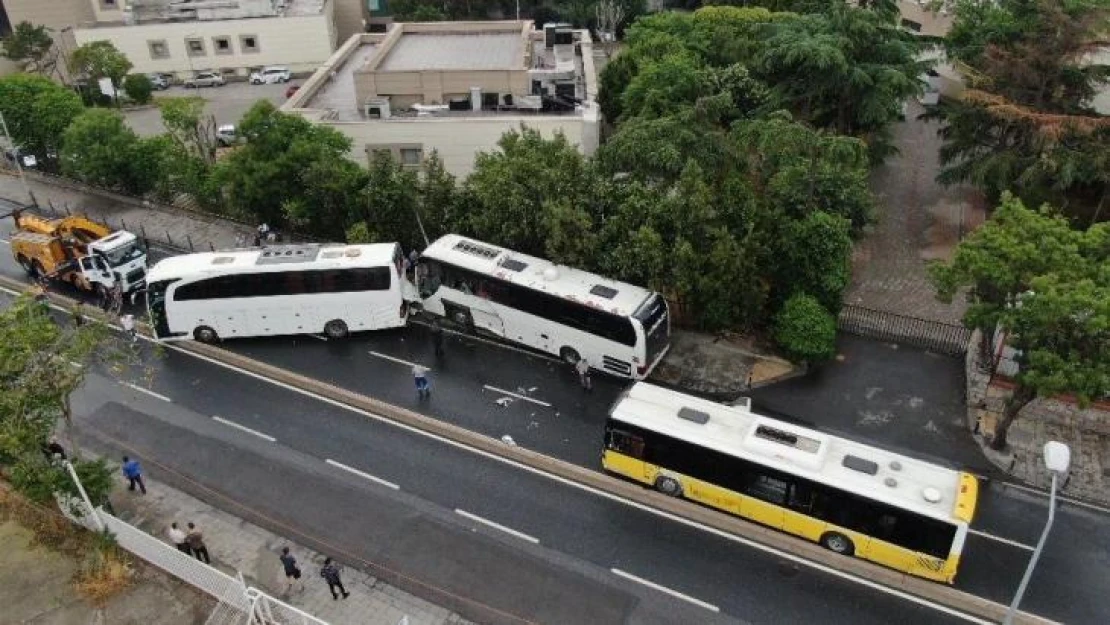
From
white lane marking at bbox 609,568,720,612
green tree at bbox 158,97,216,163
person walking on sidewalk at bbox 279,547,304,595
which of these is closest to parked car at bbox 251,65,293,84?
green tree at bbox 158,97,216,163

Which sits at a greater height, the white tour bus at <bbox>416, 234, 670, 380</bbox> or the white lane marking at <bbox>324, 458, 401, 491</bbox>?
the white tour bus at <bbox>416, 234, 670, 380</bbox>

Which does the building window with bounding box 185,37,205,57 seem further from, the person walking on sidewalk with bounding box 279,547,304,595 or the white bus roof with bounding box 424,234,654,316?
the person walking on sidewalk with bounding box 279,547,304,595

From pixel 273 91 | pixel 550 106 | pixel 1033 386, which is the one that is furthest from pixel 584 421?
pixel 273 91

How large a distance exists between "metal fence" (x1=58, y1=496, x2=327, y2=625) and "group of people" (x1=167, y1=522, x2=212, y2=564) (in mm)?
548

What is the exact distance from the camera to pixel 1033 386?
20812 mm

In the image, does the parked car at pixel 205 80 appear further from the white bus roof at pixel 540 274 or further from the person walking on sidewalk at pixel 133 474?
the person walking on sidewalk at pixel 133 474

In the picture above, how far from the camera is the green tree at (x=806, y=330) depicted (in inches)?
1045

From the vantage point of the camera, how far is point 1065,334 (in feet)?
67.6

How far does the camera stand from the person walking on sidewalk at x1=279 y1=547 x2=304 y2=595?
63.0 feet

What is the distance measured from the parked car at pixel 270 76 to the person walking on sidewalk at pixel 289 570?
5844 cm

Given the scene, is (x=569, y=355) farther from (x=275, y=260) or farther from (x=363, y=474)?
(x=275, y=260)

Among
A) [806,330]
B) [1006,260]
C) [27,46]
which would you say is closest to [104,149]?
[27,46]

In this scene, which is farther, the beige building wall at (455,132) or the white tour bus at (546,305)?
the beige building wall at (455,132)

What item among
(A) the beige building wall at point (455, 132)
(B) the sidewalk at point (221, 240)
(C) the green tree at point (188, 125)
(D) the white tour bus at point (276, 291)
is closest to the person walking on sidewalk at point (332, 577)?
(D) the white tour bus at point (276, 291)
